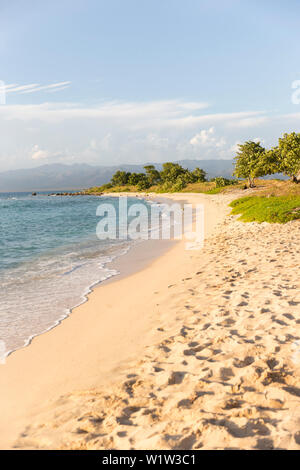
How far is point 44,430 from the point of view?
400 cm

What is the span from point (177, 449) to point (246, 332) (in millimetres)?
3114

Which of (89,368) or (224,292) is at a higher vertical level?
(224,292)

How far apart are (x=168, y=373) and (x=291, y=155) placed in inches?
1920

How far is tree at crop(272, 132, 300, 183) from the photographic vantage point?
4616 centimetres

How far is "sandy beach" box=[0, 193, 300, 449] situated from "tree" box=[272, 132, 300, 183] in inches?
1664

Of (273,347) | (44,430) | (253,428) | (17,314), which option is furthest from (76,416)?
(17,314)

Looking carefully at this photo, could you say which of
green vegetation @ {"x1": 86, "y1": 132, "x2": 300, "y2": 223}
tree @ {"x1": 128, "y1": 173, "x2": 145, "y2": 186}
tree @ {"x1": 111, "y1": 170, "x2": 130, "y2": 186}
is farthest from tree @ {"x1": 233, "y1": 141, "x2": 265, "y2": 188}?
tree @ {"x1": 111, "y1": 170, "x2": 130, "y2": 186}

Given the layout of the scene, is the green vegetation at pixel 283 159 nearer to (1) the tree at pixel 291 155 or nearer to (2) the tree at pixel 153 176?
(1) the tree at pixel 291 155

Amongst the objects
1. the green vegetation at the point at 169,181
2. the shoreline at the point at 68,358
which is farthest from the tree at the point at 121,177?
the shoreline at the point at 68,358

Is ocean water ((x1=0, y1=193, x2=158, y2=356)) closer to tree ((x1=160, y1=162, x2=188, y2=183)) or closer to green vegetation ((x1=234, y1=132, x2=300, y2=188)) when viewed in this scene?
green vegetation ((x1=234, y1=132, x2=300, y2=188))

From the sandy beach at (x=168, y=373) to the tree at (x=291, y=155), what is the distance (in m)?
42.3

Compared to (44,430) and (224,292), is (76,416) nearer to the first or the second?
(44,430)

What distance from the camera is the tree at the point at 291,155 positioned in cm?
4616

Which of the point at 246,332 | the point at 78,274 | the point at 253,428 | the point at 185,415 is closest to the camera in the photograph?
the point at 253,428
